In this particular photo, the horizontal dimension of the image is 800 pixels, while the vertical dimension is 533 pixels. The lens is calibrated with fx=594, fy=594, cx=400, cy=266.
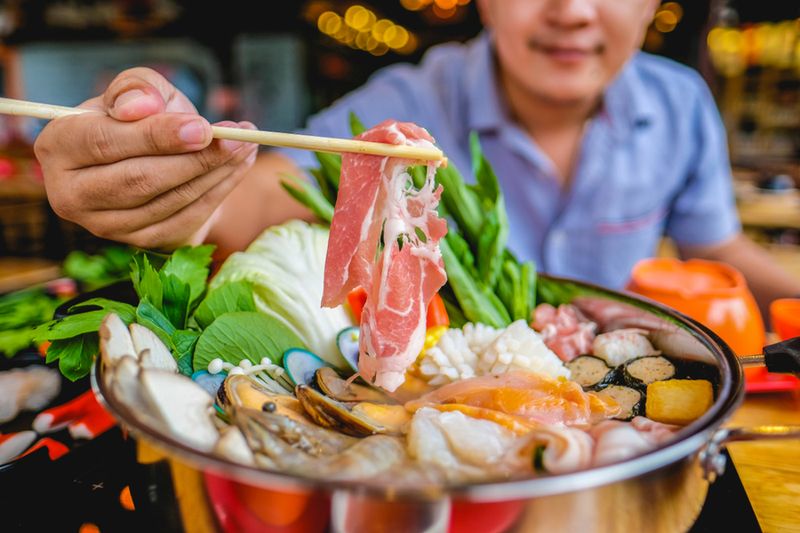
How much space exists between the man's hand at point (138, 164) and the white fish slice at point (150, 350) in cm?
25

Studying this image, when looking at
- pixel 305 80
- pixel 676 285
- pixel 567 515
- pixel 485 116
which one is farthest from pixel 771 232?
pixel 305 80

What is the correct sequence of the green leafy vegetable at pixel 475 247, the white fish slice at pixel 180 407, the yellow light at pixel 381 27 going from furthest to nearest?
1. the yellow light at pixel 381 27
2. the green leafy vegetable at pixel 475 247
3. the white fish slice at pixel 180 407

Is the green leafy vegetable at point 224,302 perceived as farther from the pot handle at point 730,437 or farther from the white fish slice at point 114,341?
the pot handle at point 730,437

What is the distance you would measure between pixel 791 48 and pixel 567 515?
438 inches

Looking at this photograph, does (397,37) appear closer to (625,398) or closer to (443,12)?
(443,12)

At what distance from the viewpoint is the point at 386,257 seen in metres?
1.08

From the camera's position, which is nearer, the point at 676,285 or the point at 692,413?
the point at 692,413

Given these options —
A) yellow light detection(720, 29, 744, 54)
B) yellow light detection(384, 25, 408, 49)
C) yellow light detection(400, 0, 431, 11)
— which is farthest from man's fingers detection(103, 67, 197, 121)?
yellow light detection(384, 25, 408, 49)

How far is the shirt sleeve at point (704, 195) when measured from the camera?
2791 mm

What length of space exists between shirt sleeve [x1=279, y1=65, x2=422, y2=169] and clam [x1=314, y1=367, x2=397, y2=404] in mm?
1529

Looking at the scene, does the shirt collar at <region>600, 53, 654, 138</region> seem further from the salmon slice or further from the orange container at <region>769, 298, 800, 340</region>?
the salmon slice

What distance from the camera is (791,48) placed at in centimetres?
928

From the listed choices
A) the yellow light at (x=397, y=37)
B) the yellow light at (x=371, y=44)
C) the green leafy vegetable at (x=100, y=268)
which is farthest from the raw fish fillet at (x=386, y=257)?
the yellow light at (x=371, y=44)

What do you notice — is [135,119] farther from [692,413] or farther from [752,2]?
[752,2]
